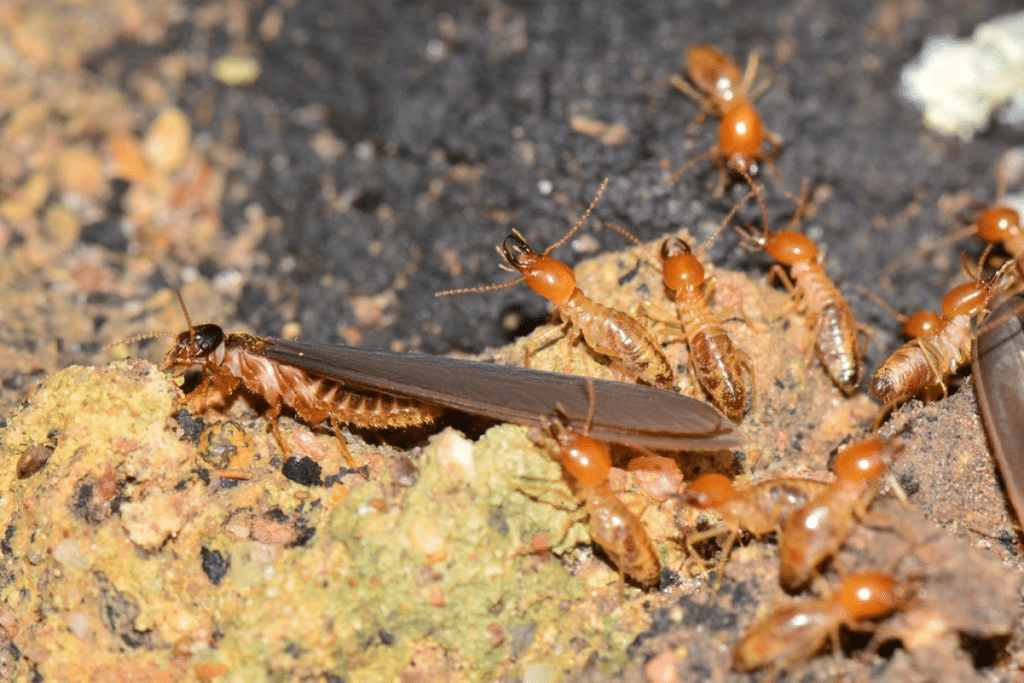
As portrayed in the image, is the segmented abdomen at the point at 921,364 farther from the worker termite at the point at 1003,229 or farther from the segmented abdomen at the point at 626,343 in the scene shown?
the segmented abdomen at the point at 626,343

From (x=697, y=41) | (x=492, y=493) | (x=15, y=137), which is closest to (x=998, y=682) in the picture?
(x=492, y=493)

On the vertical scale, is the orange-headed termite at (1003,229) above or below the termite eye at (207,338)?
above

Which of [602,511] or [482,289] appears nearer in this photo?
[602,511]

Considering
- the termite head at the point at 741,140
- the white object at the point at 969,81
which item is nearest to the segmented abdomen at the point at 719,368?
the termite head at the point at 741,140

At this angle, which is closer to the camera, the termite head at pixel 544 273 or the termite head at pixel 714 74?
the termite head at pixel 544 273

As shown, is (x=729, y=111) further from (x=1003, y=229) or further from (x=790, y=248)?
(x=1003, y=229)

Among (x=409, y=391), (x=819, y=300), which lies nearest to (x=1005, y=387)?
(x=819, y=300)

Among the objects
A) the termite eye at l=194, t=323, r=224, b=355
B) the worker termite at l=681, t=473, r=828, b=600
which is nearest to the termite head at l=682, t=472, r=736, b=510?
the worker termite at l=681, t=473, r=828, b=600

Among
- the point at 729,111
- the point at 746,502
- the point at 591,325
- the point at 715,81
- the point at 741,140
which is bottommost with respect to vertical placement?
the point at 746,502
